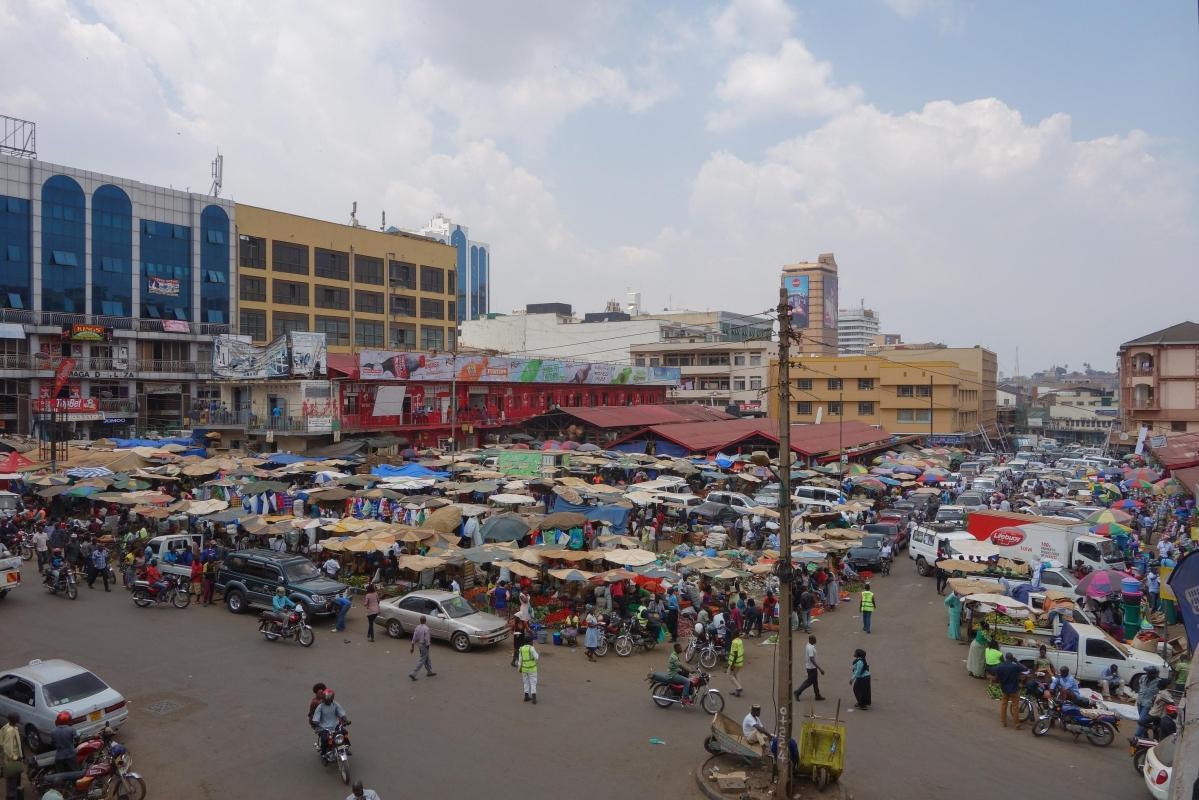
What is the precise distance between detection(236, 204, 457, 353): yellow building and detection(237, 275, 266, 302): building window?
0.08 metres

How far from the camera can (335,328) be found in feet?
228

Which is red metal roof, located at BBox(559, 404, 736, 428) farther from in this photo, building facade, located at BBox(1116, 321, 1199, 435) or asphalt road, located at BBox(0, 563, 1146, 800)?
asphalt road, located at BBox(0, 563, 1146, 800)

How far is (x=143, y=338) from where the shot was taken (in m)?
57.7

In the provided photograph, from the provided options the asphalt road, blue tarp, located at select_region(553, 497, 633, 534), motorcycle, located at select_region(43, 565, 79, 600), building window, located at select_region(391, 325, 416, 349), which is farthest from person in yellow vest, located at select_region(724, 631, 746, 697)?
building window, located at select_region(391, 325, 416, 349)

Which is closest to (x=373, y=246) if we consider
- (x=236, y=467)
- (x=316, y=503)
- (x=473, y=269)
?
(x=236, y=467)

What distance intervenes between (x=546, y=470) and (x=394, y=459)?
947cm

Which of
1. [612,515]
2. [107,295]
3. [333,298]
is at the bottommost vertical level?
[612,515]

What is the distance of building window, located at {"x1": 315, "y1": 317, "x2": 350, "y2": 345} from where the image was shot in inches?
2699

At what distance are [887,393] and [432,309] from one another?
143 feet

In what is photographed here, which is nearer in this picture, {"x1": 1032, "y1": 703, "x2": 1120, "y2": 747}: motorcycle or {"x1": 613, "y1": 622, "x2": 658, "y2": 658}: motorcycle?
{"x1": 1032, "y1": 703, "x2": 1120, "y2": 747}: motorcycle

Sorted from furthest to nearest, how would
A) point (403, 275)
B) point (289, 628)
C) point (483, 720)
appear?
point (403, 275) → point (289, 628) → point (483, 720)

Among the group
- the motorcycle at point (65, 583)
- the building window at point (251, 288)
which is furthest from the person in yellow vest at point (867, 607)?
the building window at point (251, 288)

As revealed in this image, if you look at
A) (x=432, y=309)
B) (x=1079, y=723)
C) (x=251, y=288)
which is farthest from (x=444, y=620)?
(x=432, y=309)

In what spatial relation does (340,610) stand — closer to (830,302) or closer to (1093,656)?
(1093,656)
